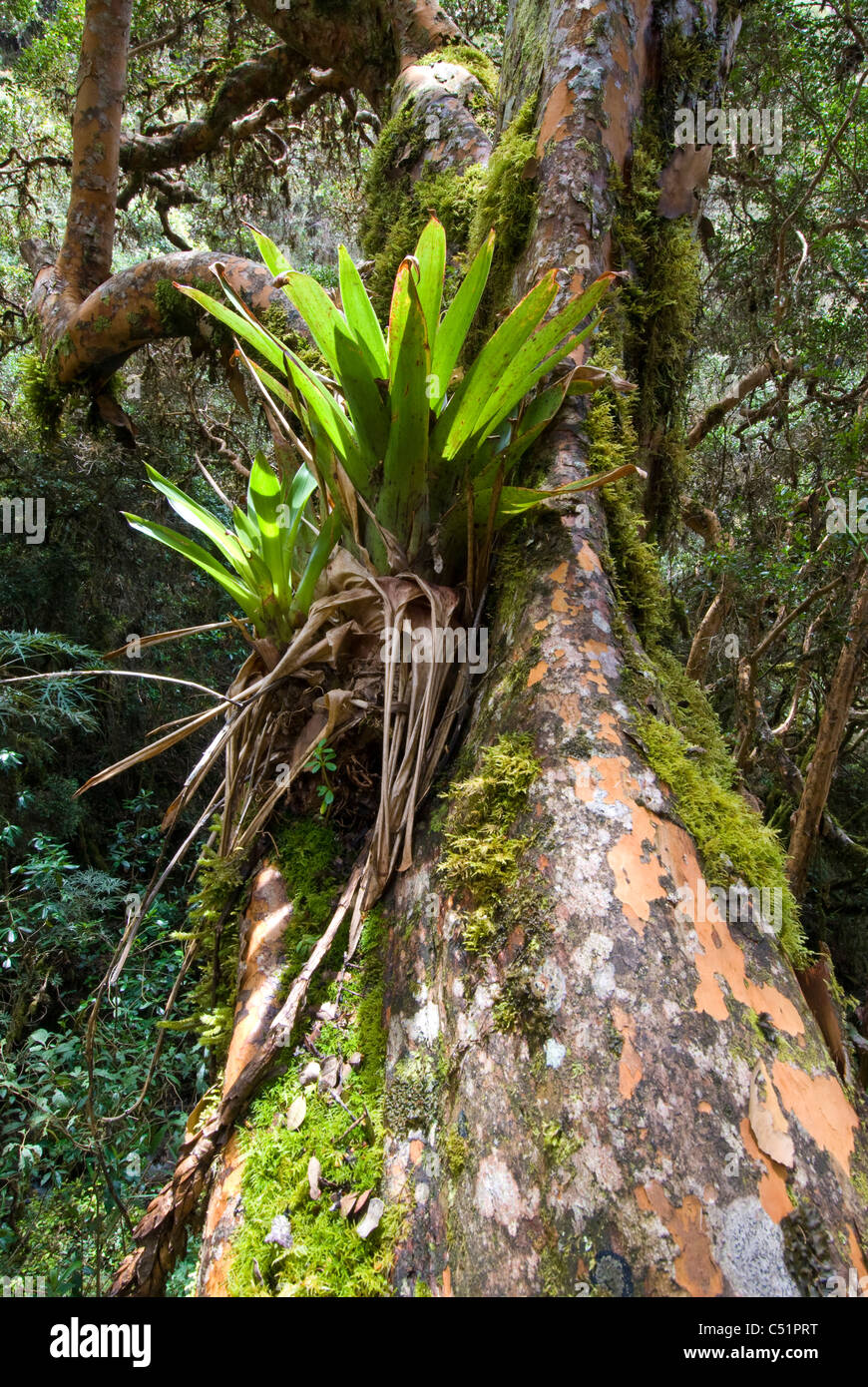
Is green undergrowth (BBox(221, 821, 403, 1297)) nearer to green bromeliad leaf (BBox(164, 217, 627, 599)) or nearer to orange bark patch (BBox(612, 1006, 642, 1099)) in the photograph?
orange bark patch (BBox(612, 1006, 642, 1099))

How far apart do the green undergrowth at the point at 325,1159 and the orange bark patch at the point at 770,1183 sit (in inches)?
18.3

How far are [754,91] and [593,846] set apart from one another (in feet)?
18.9

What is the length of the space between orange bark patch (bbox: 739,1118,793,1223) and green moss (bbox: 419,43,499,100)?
3.21 metres

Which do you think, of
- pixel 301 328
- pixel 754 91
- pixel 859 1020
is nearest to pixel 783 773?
pixel 859 1020

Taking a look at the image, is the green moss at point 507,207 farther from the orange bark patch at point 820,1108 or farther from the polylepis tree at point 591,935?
the orange bark patch at point 820,1108

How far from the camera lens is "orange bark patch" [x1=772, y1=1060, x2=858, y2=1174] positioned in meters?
A: 0.87

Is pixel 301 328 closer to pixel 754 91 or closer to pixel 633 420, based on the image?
pixel 633 420

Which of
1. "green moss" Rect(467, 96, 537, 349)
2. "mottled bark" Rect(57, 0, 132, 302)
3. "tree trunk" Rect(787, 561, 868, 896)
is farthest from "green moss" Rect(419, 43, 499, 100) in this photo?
"tree trunk" Rect(787, 561, 868, 896)

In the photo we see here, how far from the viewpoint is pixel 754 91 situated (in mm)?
4648

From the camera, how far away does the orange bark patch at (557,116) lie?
1.77 meters

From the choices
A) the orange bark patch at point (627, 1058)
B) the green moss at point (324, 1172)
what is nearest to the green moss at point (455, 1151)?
the green moss at point (324, 1172)

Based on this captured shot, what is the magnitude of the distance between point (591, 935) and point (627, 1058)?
154 millimetres

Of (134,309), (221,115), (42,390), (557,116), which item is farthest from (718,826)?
(221,115)
